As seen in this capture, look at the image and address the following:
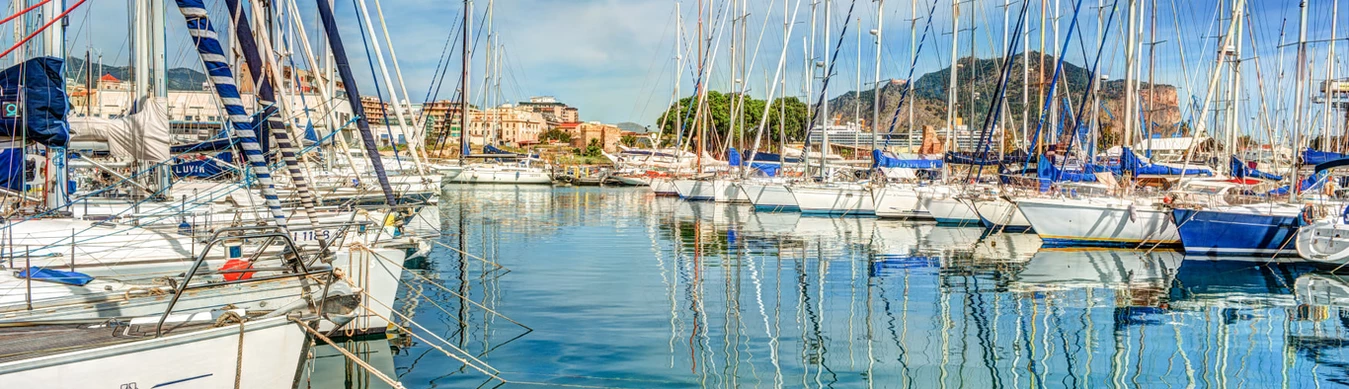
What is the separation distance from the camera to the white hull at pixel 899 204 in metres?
41.1

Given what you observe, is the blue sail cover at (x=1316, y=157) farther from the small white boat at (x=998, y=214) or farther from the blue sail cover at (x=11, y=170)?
the blue sail cover at (x=11, y=170)

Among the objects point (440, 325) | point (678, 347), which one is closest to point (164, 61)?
point (440, 325)

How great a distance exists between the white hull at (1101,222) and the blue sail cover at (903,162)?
16.7 m

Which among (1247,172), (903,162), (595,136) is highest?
(595,136)

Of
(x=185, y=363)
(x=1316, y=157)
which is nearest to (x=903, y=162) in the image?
(x=1316, y=157)

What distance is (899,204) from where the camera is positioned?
41.3 m

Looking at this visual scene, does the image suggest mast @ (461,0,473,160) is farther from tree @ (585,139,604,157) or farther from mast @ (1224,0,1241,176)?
tree @ (585,139,604,157)

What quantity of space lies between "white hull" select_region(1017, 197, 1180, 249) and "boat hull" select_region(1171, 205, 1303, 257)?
1.96m

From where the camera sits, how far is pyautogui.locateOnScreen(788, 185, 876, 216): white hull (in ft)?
140

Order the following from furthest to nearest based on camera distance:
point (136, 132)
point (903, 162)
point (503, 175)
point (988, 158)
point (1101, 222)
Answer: point (503, 175)
point (903, 162)
point (988, 158)
point (1101, 222)
point (136, 132)

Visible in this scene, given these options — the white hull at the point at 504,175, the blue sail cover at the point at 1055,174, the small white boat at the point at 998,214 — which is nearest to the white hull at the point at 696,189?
the small white boat at the point at 998,214

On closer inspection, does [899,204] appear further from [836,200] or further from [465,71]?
[465,71]

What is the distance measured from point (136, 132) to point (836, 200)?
30054 mm

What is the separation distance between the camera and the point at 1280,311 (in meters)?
17.9
